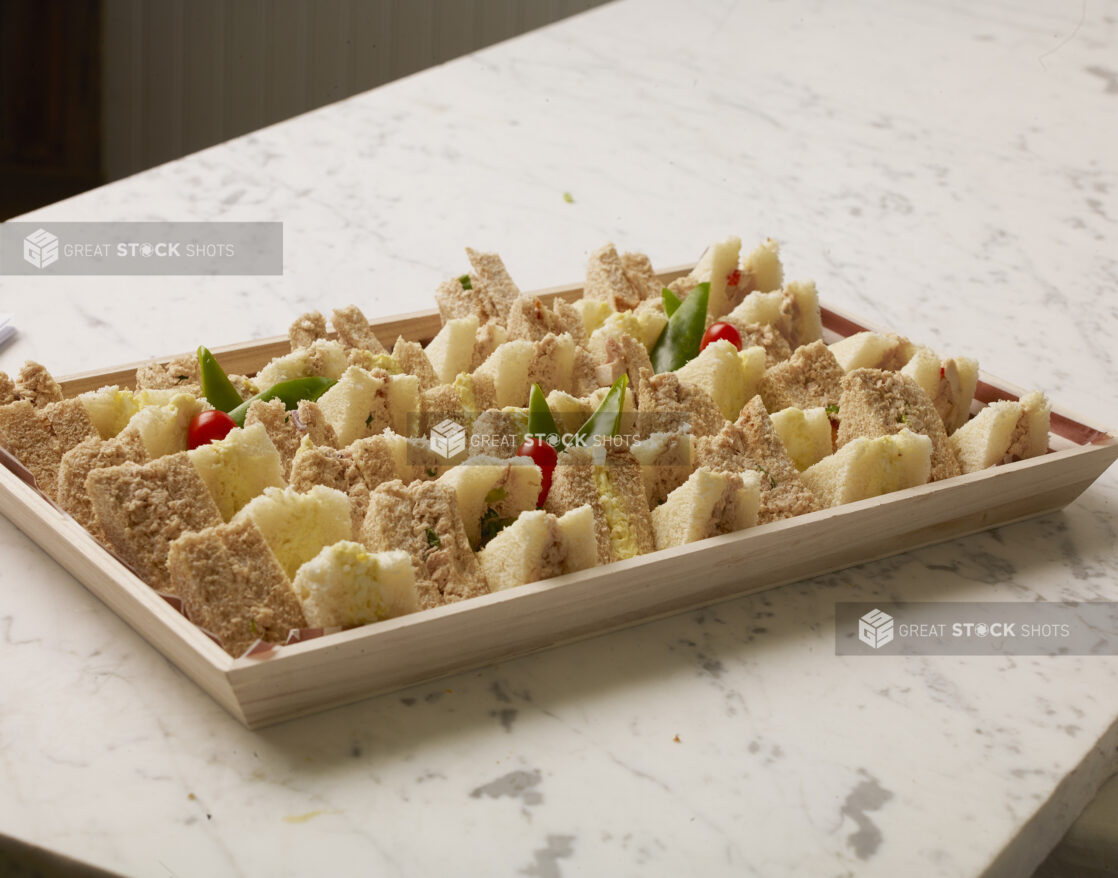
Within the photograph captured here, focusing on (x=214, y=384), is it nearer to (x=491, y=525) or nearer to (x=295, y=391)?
(x=295, y=391)

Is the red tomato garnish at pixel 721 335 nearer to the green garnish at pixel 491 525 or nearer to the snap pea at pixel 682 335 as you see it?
the snap pea at pixel 682 335

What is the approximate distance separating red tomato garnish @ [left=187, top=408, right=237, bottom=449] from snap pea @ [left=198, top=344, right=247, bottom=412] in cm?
15

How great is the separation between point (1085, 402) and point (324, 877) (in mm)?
1841

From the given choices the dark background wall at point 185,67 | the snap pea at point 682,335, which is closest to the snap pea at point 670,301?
the snap pea at point 682,335

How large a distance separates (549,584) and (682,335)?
808mm

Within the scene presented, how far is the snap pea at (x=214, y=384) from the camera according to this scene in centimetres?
199

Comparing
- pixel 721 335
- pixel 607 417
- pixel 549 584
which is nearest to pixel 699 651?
pixel 549 584

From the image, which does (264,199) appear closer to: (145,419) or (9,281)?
(9,281)

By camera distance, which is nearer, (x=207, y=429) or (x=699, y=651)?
(x=699, y=651)

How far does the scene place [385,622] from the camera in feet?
4.90

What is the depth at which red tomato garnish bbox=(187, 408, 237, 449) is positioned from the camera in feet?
5.98

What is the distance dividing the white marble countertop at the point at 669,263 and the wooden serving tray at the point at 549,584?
3cm

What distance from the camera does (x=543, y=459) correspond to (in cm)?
182

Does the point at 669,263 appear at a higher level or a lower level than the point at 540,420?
lower
